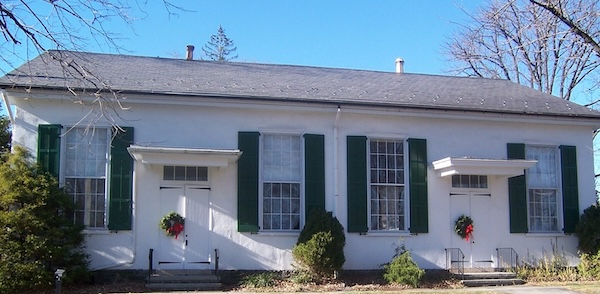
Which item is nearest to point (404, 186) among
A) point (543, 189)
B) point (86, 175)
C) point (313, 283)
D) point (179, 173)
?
point (313, 283)

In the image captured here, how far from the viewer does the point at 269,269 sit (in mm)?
14445

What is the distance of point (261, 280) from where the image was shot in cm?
1387

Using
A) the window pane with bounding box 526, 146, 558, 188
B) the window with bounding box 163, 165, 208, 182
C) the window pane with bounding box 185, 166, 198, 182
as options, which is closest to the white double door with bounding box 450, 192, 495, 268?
the window pane with bounding box 526, 146, 558, 188

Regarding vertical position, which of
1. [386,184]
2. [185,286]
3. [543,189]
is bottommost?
[185,286]

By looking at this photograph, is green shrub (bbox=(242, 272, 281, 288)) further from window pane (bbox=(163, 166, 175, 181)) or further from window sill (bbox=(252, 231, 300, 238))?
window pane (bbox=(163, 166, 175, 181))

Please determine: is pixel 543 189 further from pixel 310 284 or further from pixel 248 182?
pixel 248 182

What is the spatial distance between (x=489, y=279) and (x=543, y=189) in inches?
129

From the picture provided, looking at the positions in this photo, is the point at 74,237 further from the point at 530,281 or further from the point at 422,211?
the point at 530,281

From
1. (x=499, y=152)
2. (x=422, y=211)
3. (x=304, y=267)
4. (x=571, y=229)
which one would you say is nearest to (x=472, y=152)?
(x=499, y=152)

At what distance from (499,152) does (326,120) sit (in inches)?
187

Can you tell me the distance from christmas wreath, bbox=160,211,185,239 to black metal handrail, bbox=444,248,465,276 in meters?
6.64

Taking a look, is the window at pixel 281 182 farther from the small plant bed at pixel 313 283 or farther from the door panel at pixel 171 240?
the door panel at pixel 171 240

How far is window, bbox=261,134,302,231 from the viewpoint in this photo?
1473 cm

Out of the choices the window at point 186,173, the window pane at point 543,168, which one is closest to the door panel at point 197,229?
the window at point 186,173
